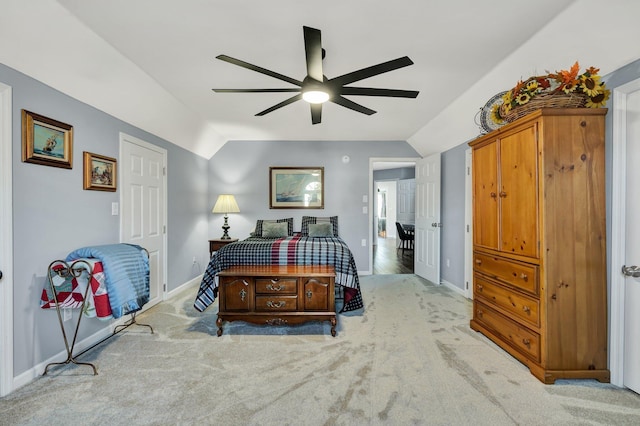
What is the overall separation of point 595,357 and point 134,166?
440cm

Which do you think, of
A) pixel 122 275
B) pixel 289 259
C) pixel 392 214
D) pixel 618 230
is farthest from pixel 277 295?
pixel 392 214

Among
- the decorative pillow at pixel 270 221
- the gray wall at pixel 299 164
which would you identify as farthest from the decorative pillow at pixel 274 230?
the gray wall at pixel 299 164

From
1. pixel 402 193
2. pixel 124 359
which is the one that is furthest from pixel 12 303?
pixel 402 193

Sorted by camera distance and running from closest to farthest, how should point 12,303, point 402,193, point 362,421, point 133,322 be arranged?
point 362,421 → point 12,303 → point 133,322 → point 402,193

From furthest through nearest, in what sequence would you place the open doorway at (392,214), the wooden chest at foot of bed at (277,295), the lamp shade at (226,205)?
the open doorway at (392,214), the lamp shade at (226,205), the wooden chest at foot of bed at (277,295)

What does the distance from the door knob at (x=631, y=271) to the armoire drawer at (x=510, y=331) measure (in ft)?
2.14

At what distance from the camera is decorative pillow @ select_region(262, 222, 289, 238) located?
14.9ft

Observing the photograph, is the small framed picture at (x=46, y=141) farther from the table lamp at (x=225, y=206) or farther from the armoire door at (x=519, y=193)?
the armoire door at (x=519, y=193)

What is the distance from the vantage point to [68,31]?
73.9 inches

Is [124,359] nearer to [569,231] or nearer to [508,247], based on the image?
[508,247]

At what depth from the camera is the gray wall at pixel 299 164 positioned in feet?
16.7

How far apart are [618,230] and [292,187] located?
414 cm

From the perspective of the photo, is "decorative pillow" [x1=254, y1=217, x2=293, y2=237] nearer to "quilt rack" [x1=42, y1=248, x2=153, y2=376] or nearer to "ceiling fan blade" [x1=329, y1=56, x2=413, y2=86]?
"quilt rack" [x1=42, y1=248, x2=153, y2=376]

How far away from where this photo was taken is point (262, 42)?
2.16 m
